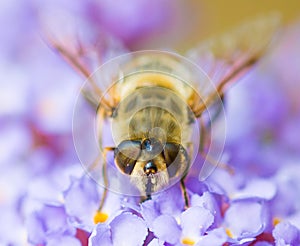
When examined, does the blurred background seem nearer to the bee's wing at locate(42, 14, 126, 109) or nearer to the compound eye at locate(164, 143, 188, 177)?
the bee's wing at locate(42, 14, 126, 109)

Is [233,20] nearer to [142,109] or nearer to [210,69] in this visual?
[210,69]

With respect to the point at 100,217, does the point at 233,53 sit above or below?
above

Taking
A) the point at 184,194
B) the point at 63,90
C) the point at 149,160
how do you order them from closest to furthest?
the point at 149,160 < the point at 184,194 < the point at 63,90

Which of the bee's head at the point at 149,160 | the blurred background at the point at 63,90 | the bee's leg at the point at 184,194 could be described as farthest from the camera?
the blurred background at the point at 63,90

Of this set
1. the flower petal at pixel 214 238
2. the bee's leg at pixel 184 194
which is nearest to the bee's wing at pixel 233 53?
the bee's leg at pixel 184 194

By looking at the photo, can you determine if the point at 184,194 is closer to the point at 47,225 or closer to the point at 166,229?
the point at 166,229

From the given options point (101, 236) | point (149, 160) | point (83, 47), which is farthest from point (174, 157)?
point (83, 47)

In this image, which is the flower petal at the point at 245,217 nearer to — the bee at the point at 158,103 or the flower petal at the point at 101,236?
the bee at the point at 158,103
